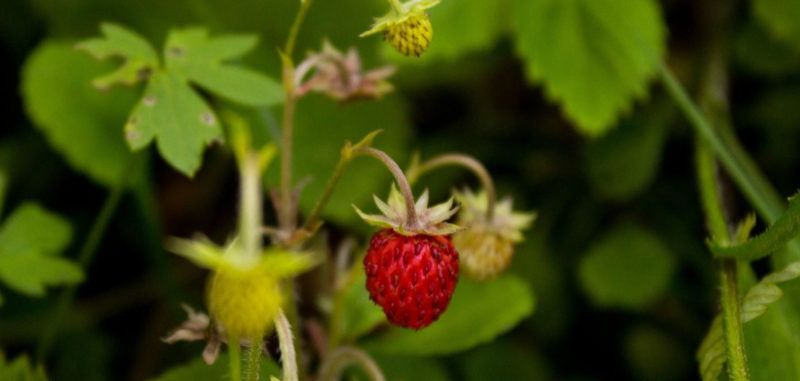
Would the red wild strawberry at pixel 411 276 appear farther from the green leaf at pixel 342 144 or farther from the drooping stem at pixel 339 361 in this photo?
the green leaf at pixel 342 144

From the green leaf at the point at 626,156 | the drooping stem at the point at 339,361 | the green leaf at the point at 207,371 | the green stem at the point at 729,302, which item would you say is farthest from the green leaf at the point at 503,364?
the green leaf at the point at 207,371

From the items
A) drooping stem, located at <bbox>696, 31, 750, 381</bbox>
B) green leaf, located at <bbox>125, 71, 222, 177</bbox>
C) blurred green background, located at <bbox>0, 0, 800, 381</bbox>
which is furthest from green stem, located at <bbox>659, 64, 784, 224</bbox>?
green leaf, located at <bbox>125, 71, 222, 177</bbox>

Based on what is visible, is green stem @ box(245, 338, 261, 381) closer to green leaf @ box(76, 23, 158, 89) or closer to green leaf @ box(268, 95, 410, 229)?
green leaf @ box(76, 23, 158, 89)

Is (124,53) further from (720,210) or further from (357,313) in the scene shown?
(720,210)

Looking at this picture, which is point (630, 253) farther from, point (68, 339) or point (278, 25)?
point (68, 339)

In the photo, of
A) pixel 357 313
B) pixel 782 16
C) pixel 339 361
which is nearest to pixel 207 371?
pixel 339 361

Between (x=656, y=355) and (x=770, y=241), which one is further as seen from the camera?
(x=656, y=355)

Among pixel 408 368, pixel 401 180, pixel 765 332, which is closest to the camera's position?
pixel 401 180
